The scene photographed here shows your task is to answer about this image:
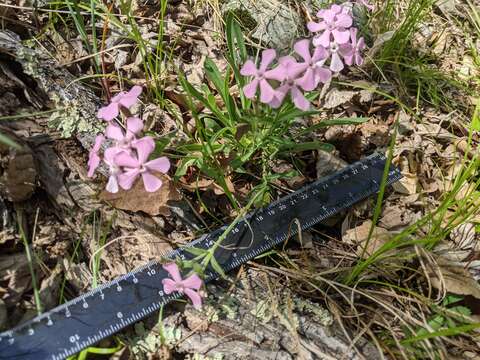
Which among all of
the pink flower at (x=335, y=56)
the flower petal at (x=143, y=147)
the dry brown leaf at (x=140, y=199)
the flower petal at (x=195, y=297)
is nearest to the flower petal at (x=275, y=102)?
the pink flower at (x=335, y=56)

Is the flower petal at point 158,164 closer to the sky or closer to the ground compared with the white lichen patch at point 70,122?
closer to the sky

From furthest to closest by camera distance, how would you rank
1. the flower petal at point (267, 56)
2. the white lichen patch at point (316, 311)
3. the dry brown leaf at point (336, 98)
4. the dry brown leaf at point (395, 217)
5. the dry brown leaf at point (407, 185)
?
1. the dry brown leaf at point (336, 98)
2. the dry brown leaf at point (407, 185)
3. the dry brown leaf at point (395, 217)
4. the white lichen patch at point (316, 311)
5. the flower petal at point (267, 56)

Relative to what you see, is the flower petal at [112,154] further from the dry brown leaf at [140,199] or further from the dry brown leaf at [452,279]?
the dry brown leaf at [452,279]

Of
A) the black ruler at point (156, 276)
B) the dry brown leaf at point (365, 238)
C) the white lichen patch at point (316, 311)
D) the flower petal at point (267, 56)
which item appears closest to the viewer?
the black ruler at point (156, 276)

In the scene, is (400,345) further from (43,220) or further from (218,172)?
(43,220)

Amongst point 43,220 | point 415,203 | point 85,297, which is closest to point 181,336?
point 85,297

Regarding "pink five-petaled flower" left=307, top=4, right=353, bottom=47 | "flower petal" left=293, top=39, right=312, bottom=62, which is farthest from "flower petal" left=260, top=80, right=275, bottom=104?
"pink five-petaled flower" left=307, top=4, right=353, bottom=47

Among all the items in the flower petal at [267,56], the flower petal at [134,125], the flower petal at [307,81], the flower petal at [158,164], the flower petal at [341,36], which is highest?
→ the flower petal at [341,36]
